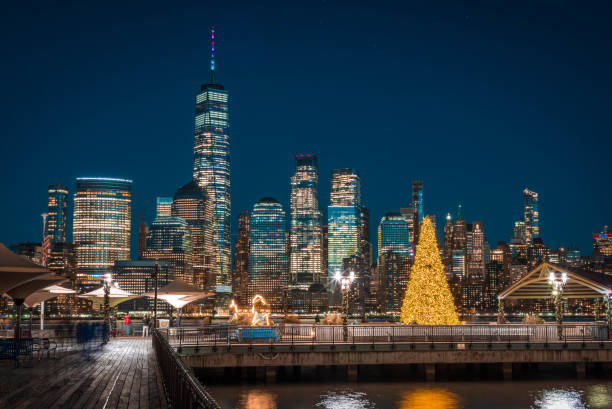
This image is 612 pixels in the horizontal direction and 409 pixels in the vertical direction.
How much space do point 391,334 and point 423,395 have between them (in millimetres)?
6125

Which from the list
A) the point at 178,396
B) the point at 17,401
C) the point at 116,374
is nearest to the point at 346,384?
the point at 116,374

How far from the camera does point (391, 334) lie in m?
38.6

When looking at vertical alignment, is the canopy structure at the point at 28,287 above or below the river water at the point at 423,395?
above

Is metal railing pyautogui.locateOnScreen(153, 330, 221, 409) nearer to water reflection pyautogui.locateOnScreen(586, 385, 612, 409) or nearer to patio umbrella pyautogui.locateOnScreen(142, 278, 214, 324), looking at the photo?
water reflection pyautogui.locateOnScreen(586, 385, 612, 409)

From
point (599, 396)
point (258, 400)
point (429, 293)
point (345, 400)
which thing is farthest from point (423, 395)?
point (429, 293)

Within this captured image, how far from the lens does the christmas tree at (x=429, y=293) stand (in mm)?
44469

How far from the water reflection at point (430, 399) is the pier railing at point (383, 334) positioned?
4728mm

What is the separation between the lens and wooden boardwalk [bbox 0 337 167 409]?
1451 centimetres

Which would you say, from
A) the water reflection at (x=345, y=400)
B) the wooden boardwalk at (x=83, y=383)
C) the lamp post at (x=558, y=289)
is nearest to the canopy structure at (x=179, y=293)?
the water reflection at (x=345, y=400)

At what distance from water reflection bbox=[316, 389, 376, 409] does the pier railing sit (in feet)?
15.9

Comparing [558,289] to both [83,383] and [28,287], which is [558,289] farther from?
[83,383]

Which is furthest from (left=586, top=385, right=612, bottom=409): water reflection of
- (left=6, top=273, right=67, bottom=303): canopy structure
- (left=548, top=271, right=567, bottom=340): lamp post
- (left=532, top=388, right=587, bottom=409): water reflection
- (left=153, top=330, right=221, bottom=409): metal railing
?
(left=6, top=273, right=67, bottom=303): canopy structure

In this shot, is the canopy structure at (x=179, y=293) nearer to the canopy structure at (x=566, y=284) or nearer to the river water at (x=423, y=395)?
the river water at (x=423, y=395)

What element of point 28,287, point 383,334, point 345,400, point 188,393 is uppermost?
point 28,287
